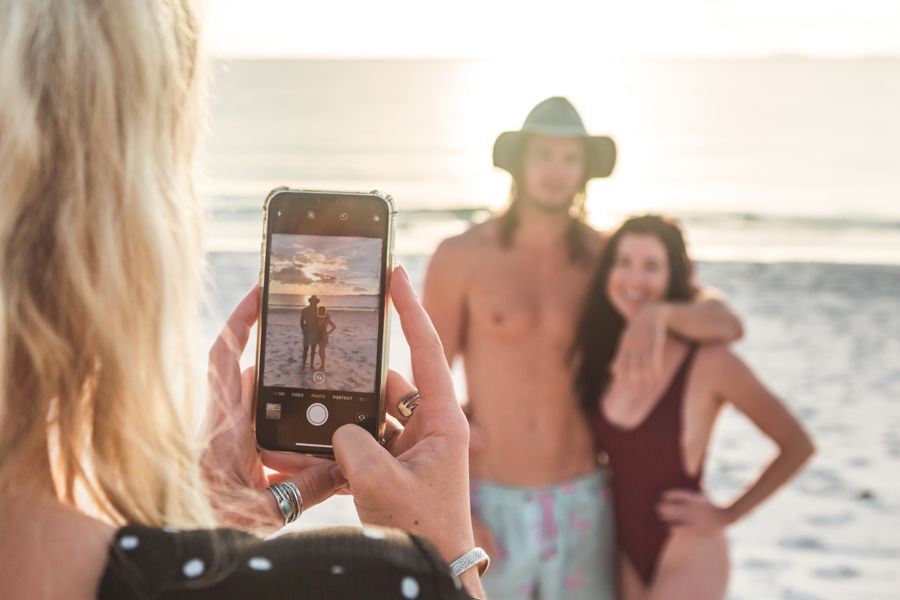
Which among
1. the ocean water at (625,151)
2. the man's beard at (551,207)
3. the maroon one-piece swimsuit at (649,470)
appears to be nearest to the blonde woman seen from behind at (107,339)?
the ocean water at (625,151)

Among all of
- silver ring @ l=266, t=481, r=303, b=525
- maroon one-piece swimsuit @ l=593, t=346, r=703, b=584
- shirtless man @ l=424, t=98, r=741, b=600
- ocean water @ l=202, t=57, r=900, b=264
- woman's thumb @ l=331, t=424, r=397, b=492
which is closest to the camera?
woman's thumb @ l=331, t=424, r=397, b=492

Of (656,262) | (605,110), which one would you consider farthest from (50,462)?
(605,110)

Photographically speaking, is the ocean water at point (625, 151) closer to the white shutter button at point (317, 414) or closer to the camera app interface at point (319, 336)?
the camera app interface at point (319, 336)

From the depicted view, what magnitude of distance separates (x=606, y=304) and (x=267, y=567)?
9.74ft

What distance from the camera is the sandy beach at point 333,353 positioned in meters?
1.38

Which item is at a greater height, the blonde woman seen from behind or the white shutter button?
the blonde woman seen from behind

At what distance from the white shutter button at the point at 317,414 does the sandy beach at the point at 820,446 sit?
1.94ft

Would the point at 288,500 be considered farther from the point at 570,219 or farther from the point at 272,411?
the point at 570,219

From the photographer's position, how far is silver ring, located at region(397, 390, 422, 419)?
1.34 metres

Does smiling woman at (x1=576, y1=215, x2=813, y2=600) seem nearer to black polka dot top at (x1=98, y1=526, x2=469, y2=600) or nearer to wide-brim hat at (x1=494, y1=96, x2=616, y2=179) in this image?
wide-brim hat at (x1=494, y1=96, x2=616, y2=179)

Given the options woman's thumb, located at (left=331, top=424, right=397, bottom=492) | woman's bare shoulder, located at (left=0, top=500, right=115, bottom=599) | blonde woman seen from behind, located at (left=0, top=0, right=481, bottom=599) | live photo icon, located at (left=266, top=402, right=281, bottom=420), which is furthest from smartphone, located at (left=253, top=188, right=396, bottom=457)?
woman's bare shoulder, located at (left=0, top=500, right=115, bottom=599)

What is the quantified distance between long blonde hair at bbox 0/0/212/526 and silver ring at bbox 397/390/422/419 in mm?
475

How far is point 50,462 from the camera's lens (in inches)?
33.0

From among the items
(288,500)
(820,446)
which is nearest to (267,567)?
(288,500)
